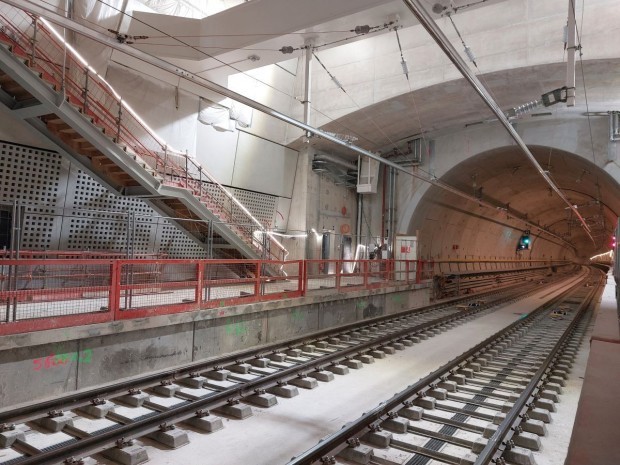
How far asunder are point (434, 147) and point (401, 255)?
212 inches

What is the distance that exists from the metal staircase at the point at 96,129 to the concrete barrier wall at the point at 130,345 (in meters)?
2.98

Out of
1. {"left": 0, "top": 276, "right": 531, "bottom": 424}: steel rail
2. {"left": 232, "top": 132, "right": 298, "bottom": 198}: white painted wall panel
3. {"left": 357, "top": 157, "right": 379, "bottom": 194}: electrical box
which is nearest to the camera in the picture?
{"left": 0, "top": 276, "right": 531, "bottom": 424}: steel rail

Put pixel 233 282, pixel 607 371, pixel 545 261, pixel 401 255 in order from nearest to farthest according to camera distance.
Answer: pixel 607 371
pixel 233 282
pixel 401 255
pixel 545 261

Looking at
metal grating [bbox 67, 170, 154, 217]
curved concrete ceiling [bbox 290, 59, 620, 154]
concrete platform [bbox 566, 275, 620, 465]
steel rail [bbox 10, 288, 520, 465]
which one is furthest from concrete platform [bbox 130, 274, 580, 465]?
curved concrete ceiling [bbox 290, 59, 620, 154]

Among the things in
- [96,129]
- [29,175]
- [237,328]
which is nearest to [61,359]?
[237,328]

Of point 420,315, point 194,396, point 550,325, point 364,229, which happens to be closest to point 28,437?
point 194,396

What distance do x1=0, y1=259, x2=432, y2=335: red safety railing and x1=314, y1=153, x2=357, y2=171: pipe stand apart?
8.59 m

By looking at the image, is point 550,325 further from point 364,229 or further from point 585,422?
point 585,422

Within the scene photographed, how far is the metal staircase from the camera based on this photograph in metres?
8.84

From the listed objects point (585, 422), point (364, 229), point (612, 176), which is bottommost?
point (585, 422)

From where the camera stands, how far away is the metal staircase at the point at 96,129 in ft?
29.0

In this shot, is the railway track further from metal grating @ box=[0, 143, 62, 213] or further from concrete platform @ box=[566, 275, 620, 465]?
metal grating @ box=[0, 143, 62, 213]

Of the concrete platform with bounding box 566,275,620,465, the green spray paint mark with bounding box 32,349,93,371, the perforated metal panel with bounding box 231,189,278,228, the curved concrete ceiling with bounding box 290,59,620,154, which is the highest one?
the curved concrete ceiling with bounding box 290,59,620,154

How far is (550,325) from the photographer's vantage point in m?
12.9
